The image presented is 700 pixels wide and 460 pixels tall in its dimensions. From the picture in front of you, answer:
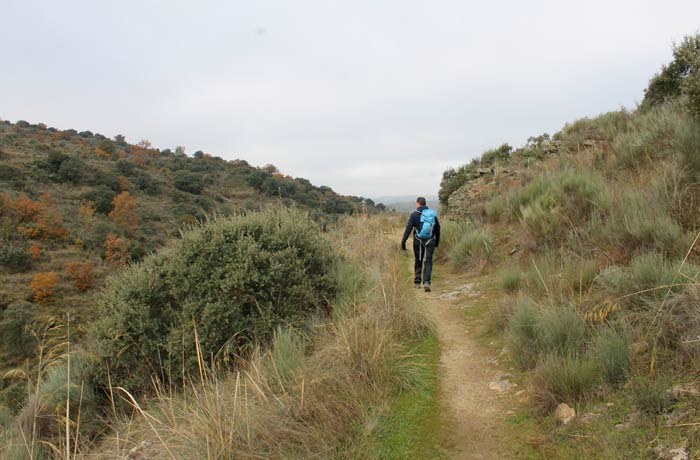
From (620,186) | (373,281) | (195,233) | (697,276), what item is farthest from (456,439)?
(620,186)

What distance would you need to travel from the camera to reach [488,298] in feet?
21.3

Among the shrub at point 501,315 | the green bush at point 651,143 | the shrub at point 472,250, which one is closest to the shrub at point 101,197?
the shrub at point 472,250

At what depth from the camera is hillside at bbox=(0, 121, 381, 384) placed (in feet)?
81.7

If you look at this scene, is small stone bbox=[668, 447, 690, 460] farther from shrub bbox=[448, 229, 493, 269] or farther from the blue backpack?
shrub bbox=[448, 229, 493, 269]

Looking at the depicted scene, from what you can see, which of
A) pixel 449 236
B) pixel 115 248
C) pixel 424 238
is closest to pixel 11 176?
pixel 115 248

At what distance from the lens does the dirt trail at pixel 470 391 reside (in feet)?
10.3

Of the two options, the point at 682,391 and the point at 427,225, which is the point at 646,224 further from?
the point at 427,225

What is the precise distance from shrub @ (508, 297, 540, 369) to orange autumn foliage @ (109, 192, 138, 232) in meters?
39.3

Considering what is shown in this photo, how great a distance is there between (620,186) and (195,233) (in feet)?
23.5

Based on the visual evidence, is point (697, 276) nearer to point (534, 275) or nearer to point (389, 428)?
point (534, 275)

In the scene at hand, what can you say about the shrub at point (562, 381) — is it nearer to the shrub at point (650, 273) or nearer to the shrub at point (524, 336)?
the shrub at point (524, 336)

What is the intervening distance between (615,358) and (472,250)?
5.73 meters

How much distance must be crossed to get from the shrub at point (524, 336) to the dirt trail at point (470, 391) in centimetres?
26

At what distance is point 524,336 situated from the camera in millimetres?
4137
